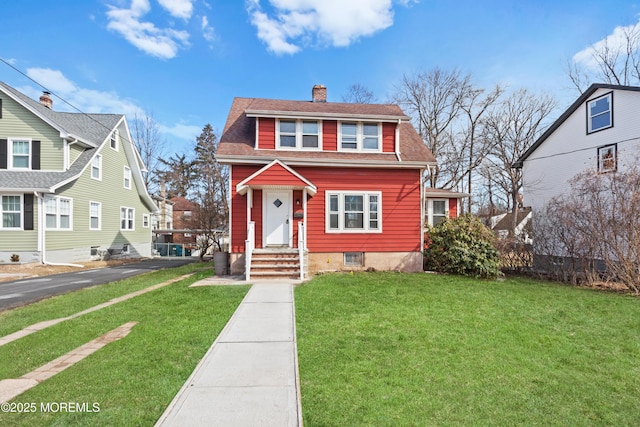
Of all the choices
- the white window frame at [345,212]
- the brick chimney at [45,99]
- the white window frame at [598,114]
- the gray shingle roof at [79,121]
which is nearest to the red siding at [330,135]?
the white window frame at [345,212]

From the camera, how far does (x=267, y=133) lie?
1144cm

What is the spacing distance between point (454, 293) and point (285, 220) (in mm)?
5924

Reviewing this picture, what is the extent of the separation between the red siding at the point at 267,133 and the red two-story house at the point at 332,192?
4 centimetres

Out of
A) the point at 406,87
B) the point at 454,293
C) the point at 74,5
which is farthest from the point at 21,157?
the point at 406,87

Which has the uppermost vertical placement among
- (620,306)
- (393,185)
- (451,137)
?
(451,137)

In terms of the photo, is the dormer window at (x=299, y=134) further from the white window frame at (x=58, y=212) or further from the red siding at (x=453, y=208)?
the white window frame at (x=58, y=212)

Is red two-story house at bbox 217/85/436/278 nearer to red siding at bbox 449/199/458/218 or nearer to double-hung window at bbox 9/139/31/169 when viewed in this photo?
red siding at bbox 449/199/458/218

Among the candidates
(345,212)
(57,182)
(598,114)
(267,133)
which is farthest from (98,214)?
(598,114)

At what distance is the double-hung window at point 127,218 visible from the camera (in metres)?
20.1

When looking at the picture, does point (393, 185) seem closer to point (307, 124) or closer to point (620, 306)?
point (307, 124)

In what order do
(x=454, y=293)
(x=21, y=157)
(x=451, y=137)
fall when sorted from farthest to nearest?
1. (x=451, y=137)
2. (x=21, y=157)
3. (x=454, y=293)

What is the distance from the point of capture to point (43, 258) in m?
14.1

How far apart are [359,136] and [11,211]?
1599 centimetres

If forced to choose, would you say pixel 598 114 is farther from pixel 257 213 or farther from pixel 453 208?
pixel 257 213
